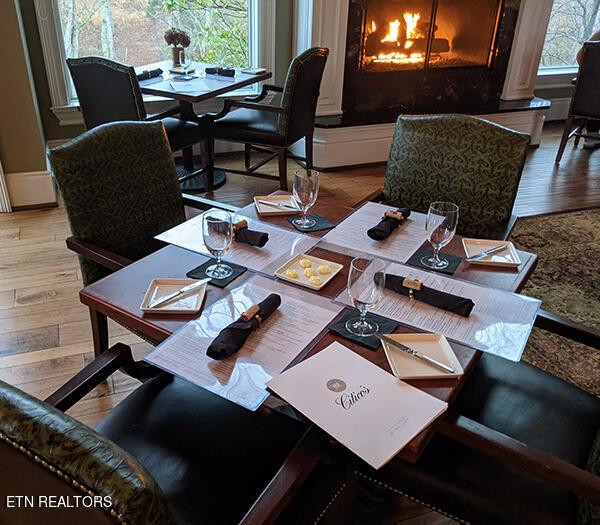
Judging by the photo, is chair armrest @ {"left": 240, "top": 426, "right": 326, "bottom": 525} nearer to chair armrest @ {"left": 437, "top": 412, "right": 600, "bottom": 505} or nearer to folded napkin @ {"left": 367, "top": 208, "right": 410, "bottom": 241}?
chair armrest @ {"left": 437, "top": 412, "right": 600, "bottom": 505}

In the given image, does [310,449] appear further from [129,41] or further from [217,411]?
[129,41]

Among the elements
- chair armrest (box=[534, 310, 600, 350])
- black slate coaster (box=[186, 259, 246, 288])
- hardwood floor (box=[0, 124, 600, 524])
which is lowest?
hardwood floor (box=[0, 124, 600, 524])

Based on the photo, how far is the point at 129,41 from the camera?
3.79 metres

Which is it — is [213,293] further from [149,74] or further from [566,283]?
[149,74]

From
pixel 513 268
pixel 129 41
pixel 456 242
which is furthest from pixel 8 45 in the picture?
pixel 513 268

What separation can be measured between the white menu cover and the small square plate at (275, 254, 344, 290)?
0.27 m

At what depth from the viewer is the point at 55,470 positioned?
1.95 ft

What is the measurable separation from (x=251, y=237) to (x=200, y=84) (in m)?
2.06

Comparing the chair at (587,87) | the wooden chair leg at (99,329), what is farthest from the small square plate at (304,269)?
the chair at (587,87)

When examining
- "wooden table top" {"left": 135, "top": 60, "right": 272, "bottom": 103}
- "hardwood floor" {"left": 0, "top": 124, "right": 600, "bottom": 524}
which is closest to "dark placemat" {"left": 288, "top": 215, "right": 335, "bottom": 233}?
"hardwood floor" {"left": 0, "top": 124, "right": 600, "bottom": 524}

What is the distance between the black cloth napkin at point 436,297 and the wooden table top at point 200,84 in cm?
208

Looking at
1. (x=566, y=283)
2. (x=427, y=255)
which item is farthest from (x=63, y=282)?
(x=566, y=283)

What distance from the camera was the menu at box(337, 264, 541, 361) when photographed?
1.15 meters

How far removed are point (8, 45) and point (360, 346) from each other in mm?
2773
